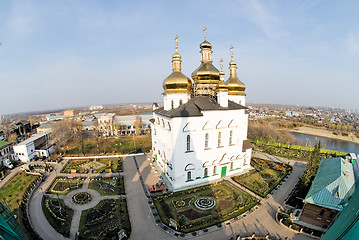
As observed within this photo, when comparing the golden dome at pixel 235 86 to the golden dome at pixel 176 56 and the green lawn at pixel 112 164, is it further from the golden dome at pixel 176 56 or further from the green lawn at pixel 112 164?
the green lawn at pixel 112 164

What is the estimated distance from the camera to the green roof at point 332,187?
11.8 m

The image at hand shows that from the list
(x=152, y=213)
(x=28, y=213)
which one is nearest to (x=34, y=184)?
(x=28, y=213)

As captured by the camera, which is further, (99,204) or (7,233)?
(99,204)

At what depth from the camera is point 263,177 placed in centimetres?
1972

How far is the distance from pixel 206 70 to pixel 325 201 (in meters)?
15.7

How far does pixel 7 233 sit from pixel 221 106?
17002 mm

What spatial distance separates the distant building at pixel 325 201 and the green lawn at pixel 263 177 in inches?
152

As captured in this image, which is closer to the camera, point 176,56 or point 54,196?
point 54,196

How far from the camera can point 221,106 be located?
18375mm

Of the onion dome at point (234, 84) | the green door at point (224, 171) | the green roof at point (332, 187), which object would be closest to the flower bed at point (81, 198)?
the green door at point (224, 171)

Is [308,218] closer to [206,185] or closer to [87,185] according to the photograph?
[206,185]

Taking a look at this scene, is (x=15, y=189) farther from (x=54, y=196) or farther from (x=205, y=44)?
(x=205, y=44)

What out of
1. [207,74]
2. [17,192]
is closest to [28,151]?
[17,192]

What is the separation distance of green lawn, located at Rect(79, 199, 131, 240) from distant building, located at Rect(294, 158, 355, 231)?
1256 centimetres
